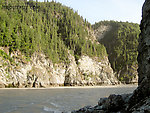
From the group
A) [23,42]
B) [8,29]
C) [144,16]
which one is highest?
[8,29]

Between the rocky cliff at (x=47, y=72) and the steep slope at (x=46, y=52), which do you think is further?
the steep slope at (x=46, y=52)

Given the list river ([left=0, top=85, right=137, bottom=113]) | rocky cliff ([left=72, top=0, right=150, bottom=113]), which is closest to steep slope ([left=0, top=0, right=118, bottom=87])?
river ([left=0, top=85, right=137, bottom=113])

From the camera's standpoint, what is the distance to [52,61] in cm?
8569

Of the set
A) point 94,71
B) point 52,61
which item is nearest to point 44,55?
point 52,61

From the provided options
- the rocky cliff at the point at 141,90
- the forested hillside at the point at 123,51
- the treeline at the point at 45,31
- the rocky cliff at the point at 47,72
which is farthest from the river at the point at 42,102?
the forested hillside at the point at 123,51

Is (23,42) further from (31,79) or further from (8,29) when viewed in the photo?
(31,79)

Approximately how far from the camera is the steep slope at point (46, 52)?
59537 millimetres

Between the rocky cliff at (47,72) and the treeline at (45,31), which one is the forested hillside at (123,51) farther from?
the treeline at (45,31)

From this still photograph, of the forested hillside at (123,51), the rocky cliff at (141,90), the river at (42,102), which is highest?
the forested hillside at (123,51)

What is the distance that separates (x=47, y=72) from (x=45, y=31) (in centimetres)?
4789

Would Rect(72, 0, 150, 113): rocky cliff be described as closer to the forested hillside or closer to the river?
the river

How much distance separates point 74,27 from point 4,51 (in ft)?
290

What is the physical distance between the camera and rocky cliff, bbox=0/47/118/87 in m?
55.2

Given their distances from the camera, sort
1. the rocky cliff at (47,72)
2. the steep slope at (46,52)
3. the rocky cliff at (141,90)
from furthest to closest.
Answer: the steep slope at (46,52) < the rocky cliff at (47,72) < the rocky cliff at (141,90)
